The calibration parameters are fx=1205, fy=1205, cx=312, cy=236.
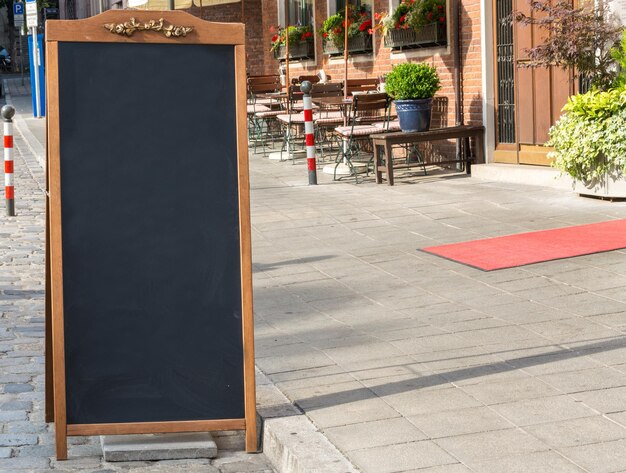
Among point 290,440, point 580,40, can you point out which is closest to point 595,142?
point 580,40

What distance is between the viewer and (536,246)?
890 cm

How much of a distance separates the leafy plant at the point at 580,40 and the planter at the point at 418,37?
10.2 ft

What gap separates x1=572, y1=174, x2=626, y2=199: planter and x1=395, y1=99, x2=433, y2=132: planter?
2698 millimetres

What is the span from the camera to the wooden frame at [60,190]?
461 cm

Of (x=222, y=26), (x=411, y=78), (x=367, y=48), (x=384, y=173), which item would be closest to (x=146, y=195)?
(x=222, y=26)

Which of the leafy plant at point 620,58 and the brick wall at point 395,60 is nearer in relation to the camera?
the leafy plant at point 620,58

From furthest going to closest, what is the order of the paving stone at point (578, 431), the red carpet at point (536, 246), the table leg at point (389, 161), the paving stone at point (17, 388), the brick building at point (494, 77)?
1. the table leg at point (389, 161)
2. the brick building at point (494, 77)
3. the red carpet at point (536, 246)
4. the paving stone at point (17, 388)
5. the paving stone at point (578, 431)

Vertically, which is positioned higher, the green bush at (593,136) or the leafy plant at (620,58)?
the leafy plant at (620,58)

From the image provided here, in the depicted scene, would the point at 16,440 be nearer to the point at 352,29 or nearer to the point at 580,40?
the point at 580,40

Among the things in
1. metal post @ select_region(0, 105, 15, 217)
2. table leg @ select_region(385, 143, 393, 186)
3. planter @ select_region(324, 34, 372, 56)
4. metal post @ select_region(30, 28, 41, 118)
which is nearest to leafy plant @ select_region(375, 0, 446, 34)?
planter @ select_region(324, 34, 372, 56)

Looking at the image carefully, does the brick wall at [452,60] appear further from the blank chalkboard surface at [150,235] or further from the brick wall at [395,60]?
the blank chalkboard surface at [150,235]

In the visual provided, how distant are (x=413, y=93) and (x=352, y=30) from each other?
4.64 metres

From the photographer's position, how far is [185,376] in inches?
189

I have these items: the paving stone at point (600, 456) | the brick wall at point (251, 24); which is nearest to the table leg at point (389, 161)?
the paving stone at point (600, 456)
